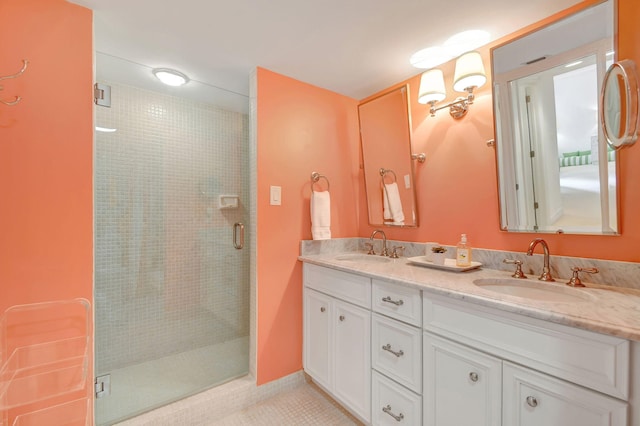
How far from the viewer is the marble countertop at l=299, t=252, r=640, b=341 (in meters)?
0.78

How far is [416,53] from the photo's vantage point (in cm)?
167

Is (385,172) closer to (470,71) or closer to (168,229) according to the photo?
(470,71)

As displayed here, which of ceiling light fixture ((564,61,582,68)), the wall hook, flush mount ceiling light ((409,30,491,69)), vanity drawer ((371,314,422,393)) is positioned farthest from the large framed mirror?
the wall hook

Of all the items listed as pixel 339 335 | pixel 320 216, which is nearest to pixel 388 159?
pixel 320 216

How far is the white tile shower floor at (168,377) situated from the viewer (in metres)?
1.56

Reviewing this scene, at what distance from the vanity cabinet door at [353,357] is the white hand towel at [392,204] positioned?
79 centimetres

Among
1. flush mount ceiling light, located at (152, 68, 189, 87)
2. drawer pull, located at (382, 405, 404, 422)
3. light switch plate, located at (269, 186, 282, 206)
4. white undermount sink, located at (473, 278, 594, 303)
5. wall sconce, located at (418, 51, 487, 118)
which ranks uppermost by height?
flush mount ceiling light, located at (152, 68, 189, 87)

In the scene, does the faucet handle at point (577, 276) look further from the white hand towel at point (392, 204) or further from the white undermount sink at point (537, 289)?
the white hand towel at point (392, 204)

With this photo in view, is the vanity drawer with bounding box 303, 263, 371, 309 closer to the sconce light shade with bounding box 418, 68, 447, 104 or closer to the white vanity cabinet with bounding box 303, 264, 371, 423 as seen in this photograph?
the white vanity cabinet with bounding box 303, 264, 371, 423

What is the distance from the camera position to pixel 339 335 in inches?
65.2

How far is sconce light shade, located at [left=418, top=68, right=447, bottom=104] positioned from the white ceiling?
6.8 inches

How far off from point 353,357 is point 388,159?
4.56 ft

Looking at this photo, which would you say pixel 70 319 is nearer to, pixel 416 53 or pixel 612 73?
pixel 416 53

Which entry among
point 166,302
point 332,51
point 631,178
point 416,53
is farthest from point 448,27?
point 166,302
